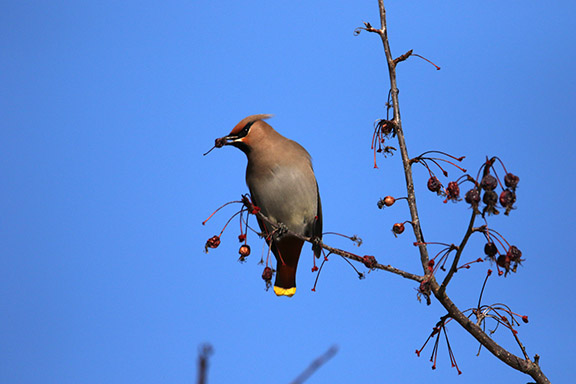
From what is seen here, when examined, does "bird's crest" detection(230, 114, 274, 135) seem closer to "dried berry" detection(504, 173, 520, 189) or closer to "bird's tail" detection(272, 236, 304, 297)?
"bird's tail" detection(272, 236, 304, 297)

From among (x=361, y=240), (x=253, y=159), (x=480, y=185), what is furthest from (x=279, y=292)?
(x=480, y=185)

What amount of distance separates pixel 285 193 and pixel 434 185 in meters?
1.22

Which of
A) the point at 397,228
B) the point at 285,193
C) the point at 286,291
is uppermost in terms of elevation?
the point at 285,193

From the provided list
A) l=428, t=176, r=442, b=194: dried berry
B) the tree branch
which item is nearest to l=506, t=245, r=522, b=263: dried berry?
the tree branch

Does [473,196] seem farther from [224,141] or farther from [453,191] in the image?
[224,141]

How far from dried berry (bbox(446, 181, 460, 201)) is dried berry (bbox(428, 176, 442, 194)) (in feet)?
0.41

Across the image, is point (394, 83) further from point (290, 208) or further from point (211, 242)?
point (290, 208)

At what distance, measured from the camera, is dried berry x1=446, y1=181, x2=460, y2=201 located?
2432mm

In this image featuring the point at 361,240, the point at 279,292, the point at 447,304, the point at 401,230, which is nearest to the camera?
the point at 447,304

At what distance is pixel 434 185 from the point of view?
2574mm

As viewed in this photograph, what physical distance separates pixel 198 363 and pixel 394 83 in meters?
2.06

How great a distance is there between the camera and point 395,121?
2.69 meters

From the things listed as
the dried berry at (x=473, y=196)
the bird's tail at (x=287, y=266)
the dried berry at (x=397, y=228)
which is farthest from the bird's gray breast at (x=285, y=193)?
the dried berry at (x=473, y=196)

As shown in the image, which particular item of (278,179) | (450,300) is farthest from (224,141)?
(450,300)
